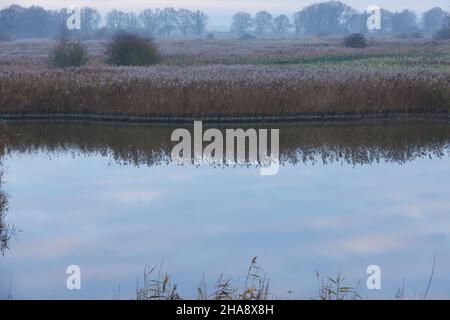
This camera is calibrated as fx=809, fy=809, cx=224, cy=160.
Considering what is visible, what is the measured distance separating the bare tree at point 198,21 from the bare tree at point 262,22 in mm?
12107

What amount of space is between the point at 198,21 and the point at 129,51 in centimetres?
11068

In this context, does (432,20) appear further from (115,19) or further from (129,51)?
(129,51)

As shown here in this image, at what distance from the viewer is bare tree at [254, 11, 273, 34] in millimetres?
151250

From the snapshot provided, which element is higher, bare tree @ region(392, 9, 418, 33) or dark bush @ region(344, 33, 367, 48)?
bare tree @ region(392, 9, 418, 33)

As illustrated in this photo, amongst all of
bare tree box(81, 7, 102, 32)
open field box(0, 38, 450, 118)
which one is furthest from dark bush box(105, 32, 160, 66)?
bare tree box(81, 7, 102, 32)

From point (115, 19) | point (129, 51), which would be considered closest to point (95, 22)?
point (115, 19)

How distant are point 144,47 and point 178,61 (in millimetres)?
6712

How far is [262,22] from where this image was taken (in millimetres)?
151750

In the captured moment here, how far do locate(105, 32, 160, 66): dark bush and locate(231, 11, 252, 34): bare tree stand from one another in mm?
Result: 122953

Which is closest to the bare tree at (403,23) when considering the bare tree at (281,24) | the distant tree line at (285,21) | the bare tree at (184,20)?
the distant tree line at (285,21)

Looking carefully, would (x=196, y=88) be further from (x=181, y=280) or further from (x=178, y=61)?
(x=178, y=61)

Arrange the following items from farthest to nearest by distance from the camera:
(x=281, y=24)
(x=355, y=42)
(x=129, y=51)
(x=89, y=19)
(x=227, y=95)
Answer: (x=281, y=24), (x=89, y=19), (x=355, y=42), (x=129, y=51), (x=227, y=95)

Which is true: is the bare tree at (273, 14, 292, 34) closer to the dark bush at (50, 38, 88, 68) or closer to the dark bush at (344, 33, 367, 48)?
the dark bush at (344, 33, 367, 48)
